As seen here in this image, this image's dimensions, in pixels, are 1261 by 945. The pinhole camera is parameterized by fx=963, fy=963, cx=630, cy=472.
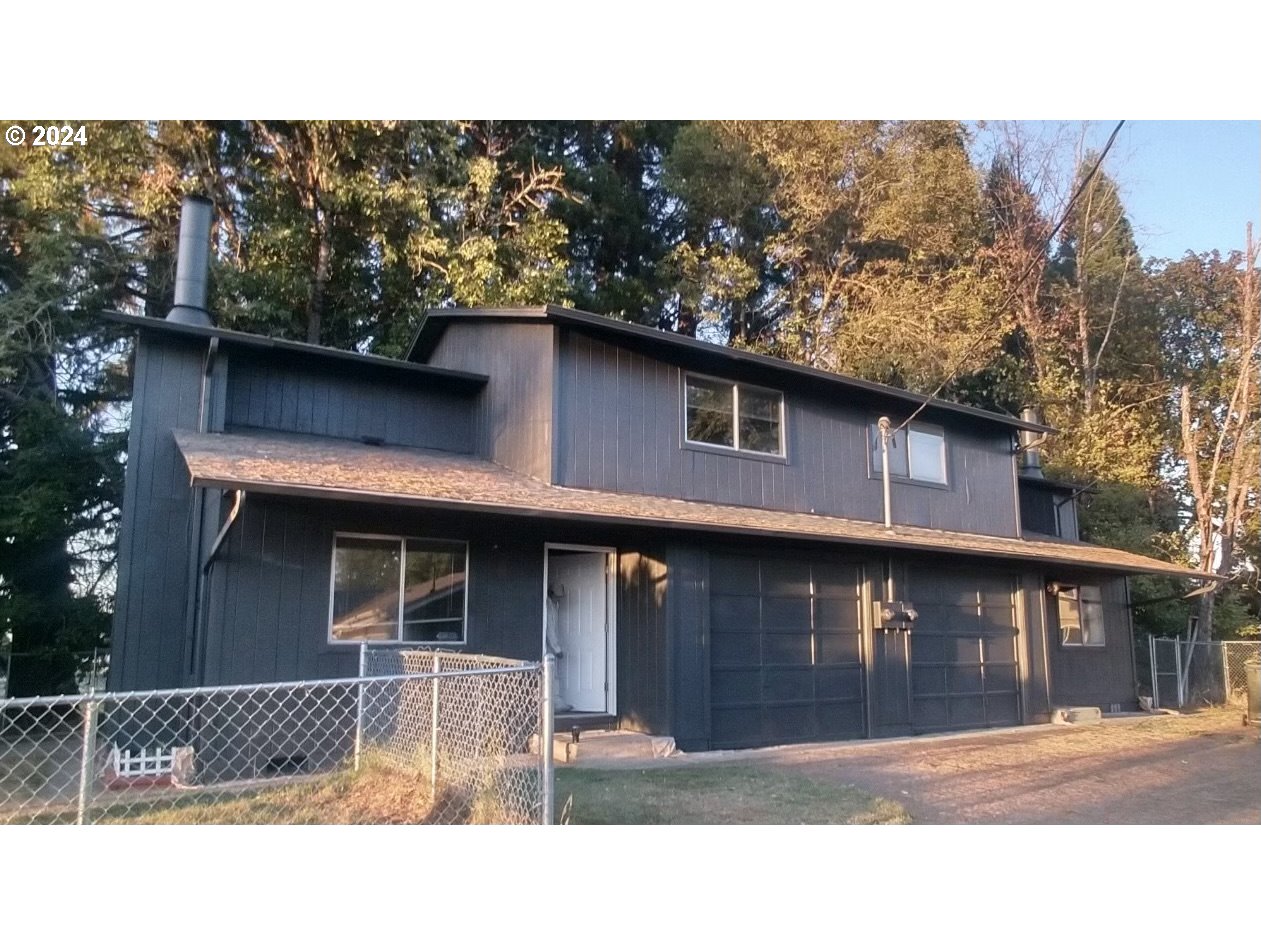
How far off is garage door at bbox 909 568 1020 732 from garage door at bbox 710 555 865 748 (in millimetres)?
1296

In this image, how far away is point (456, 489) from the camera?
9984mm

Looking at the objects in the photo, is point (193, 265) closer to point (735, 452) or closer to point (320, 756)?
point (320, 756)

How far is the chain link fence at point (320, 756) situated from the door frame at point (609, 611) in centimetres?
213

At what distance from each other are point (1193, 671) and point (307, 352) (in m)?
18.4

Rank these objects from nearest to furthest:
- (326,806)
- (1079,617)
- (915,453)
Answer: (326,806) < (915,453) < (1079,617)

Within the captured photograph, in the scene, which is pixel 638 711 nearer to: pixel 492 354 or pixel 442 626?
pixel 442 626

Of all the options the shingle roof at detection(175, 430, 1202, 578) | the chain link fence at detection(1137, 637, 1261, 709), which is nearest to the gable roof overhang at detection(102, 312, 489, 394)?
the shingle roof at detection(175, 430, 1202, 578)

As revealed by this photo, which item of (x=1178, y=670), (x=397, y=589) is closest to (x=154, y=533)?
(x=397, y=589)

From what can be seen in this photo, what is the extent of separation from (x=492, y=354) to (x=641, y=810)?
741cm

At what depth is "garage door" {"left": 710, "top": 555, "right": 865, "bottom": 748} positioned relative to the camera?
11422 mm

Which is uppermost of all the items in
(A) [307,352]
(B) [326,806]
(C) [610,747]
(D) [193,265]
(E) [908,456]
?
(D) [193,265]

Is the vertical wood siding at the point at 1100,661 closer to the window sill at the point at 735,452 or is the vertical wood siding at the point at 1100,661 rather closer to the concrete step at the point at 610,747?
the window sill at the point at 735,452

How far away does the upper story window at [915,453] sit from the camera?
588 inches

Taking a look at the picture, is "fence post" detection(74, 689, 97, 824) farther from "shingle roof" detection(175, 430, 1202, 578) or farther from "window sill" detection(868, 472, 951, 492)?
"window sill" detection(868, 472, 951, 492)
